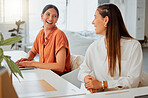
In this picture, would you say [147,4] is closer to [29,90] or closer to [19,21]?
[19,21]

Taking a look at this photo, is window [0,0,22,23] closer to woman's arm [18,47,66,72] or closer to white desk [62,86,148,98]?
woman's arm [18,47,66,72]

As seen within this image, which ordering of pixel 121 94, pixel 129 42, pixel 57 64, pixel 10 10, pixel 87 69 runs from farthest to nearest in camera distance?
pixel 10 10
pixel 57 64
pixel 87 69
pixel 129 42
pixel 121 94

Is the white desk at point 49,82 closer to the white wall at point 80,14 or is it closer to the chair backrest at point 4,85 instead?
the chair backrest at point 4,85

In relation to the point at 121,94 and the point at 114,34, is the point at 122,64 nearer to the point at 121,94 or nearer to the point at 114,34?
the point at 114,34

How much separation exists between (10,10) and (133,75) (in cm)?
442

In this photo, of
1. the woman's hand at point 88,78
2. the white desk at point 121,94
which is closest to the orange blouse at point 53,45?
the woman's hand at point 88,78

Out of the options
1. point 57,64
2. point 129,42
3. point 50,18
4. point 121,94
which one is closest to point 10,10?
point 50,18

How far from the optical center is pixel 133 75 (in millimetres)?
1442

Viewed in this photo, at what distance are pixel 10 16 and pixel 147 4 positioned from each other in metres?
5.49

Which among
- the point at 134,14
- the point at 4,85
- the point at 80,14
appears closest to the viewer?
the point at 4,85

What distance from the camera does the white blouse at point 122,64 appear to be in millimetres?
1449

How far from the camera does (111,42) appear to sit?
1565mm

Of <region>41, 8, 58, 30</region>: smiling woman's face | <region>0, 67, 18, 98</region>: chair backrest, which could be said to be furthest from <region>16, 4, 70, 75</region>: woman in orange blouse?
<region>0, 67, 18, 98</region>: chair backrest

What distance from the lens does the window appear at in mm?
5184
